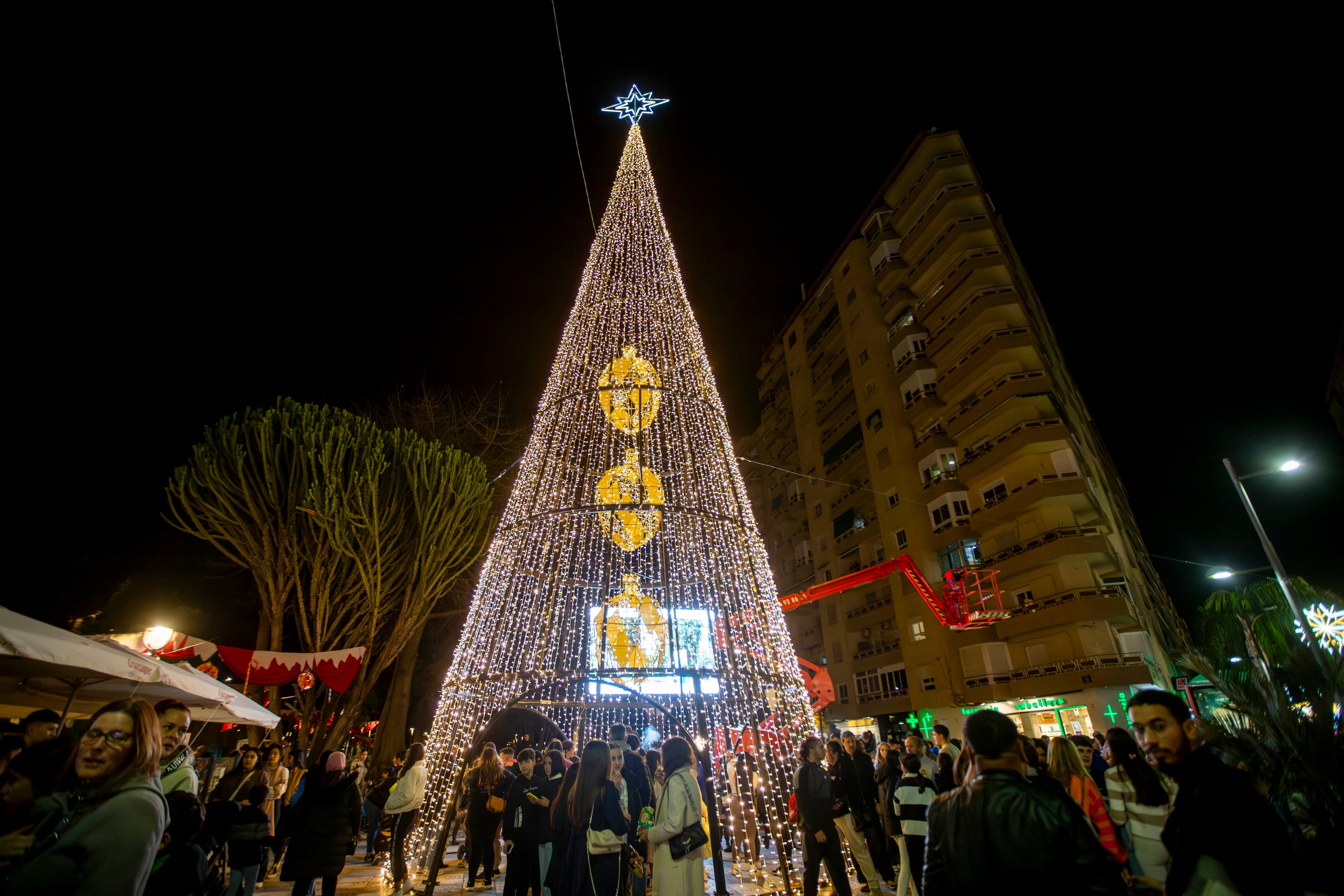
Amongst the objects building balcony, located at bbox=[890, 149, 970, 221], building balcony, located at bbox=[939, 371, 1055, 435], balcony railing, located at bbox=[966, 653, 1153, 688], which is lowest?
balcony railing, located at bbox=[966, 653, 1153, 688]

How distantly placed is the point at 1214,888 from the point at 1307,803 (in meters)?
2.14

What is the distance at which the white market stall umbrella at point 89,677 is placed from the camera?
4832 mm

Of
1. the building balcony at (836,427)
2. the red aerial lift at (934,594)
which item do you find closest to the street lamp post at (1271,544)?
the red aerial lift at (934,594)

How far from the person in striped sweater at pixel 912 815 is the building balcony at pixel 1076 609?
17.7m

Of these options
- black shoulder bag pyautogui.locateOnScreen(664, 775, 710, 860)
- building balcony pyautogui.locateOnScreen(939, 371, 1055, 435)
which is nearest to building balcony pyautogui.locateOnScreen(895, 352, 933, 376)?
building balcony pyautogui.locateOnScreen(939, 371, 1055, 435)

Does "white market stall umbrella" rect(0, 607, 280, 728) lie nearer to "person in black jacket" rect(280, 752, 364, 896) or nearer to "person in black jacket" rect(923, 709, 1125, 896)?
"person in black jacket" rect(280, 752, 364, 896)

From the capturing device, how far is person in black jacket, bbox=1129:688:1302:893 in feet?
5.82

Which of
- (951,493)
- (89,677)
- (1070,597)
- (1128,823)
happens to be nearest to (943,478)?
(951,493)

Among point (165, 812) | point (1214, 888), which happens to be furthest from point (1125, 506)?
point (165, 812)

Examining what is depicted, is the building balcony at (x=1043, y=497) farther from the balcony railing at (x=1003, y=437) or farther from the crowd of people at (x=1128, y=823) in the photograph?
the crowd of people at (x=1128, y=823)

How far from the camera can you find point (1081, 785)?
3.53 metres

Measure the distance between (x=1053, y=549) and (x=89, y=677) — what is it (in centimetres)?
2414

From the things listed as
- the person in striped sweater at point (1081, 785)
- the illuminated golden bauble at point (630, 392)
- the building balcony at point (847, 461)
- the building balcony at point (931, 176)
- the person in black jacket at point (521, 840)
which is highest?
the building balcony at point (931, 176)

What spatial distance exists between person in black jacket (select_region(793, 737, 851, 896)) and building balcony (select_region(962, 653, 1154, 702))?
58.9ft
